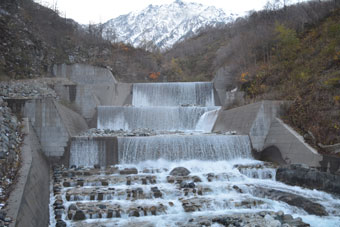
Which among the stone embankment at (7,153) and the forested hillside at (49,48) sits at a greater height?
the forested hillside at (49,48)

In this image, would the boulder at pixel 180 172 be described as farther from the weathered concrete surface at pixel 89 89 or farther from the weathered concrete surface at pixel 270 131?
the weathered concrete surface at pixel 89 89

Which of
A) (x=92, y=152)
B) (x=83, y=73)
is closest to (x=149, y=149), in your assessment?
(x=92, y=152)

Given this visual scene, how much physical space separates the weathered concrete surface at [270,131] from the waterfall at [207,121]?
0.89 m

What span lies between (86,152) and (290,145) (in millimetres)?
7674

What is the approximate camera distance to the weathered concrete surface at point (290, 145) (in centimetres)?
895

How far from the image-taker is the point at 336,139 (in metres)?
8.78

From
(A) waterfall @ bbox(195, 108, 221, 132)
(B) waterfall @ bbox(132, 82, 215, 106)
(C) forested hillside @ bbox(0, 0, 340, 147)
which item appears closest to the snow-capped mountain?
(C) forested hillside @ bbox(0, 0, 340, 147)

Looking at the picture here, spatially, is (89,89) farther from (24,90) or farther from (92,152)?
(92,152)

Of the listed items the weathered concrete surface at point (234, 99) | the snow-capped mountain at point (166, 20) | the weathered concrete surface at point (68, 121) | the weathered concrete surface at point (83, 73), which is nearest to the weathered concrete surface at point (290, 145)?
the weathered concrete surface at point (234, 99)

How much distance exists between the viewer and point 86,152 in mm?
10266

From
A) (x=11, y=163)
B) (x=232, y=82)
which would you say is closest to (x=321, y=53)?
(x=232, y=82)

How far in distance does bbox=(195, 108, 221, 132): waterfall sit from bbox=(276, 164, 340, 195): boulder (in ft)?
20.1

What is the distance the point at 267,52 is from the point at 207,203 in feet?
47.3

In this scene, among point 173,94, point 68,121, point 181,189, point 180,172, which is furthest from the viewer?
point 173,94
